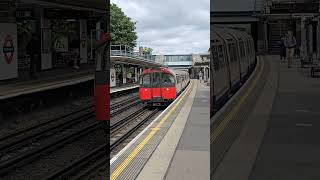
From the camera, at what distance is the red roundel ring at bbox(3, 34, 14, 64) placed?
91.8 inches

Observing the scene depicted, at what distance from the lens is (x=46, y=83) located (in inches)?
98.3

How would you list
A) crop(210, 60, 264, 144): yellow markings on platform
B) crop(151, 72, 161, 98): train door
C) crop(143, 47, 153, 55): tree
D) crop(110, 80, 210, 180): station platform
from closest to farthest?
1. crop(210, 60, 264, 144): yellow markings on platform
2. crop(110, 80, 210, 180): station platform
3. crop(143, 47, 153, 55): tree
4. crop(151, 72, 161, 98): train door

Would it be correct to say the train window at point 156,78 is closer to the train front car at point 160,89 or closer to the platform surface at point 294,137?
the train front car at point 160,89

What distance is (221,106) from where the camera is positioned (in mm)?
1540

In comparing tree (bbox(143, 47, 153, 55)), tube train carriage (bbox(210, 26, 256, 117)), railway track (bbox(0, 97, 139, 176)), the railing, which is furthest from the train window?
tube train carriage (bbox(210, 26, 256, 117))

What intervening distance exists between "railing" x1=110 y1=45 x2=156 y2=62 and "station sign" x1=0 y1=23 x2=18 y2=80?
0.64 metres

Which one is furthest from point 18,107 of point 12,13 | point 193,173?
point 193,173

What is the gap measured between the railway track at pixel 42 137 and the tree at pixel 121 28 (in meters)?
0.63

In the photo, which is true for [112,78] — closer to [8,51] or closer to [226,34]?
[8,51]

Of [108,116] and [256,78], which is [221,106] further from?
[108,116]

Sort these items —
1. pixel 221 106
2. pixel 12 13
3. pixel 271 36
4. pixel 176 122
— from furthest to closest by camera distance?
1. pixel 176 122
2. pixel 12 13
3. pixel 221 106
4. pixel 271 36

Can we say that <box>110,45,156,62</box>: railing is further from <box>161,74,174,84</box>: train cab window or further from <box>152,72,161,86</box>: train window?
<box>161,74,174,84</box>: train cab window

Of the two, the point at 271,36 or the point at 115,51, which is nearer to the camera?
the point at 271,36

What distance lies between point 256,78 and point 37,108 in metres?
2.05
